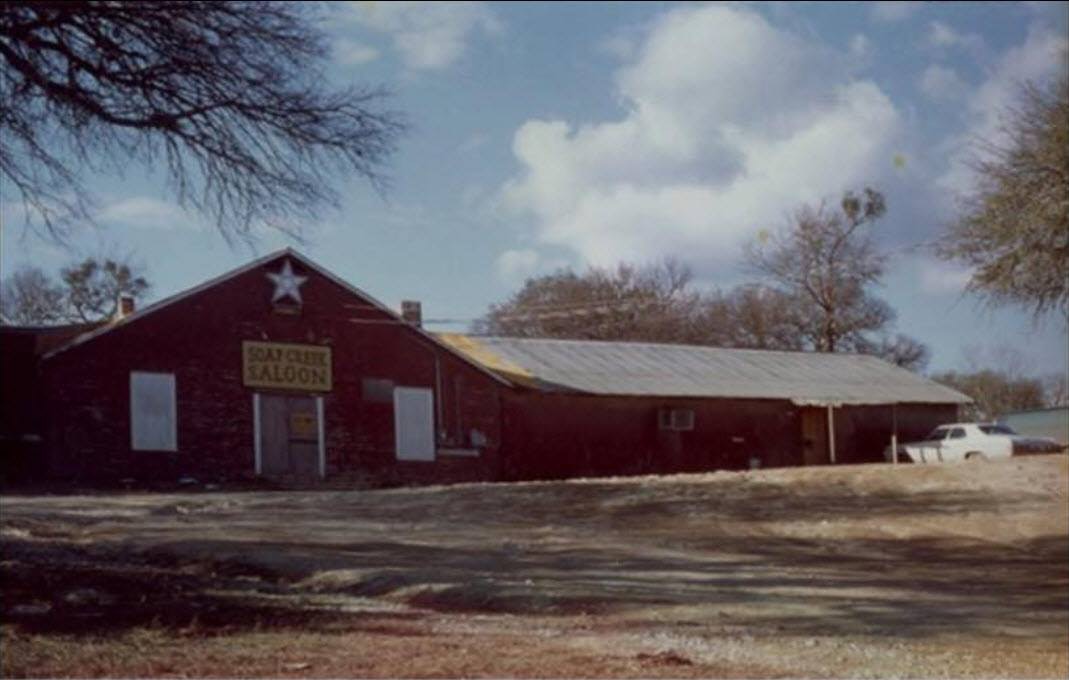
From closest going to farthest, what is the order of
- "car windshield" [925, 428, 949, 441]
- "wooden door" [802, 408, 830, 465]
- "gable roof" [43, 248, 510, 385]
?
"gable roof" [43, 248, 510, 385] → "car windshield" [925, 428, 949, 441] → "wooden door" [802, 408, 830, 465]

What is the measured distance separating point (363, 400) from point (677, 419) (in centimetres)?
1135

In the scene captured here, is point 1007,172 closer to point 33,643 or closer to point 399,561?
point 399,561

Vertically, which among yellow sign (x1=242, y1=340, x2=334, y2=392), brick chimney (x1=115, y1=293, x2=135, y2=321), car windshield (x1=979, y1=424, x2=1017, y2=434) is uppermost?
brick chimney (x1=115, y1=293, x2=135, y2=321)

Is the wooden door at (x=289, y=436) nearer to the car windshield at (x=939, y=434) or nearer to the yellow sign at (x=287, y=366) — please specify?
the yellow sign at (x=287, y=366)

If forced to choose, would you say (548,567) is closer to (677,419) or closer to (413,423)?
(413,423)

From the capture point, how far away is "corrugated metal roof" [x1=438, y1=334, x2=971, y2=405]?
43281 millimetres

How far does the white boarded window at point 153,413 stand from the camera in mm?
33500

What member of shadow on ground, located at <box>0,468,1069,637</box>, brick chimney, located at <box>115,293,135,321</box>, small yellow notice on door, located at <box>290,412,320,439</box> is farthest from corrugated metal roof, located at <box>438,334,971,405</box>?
shadow on ground, located at <box>0,468,1069,637</box>

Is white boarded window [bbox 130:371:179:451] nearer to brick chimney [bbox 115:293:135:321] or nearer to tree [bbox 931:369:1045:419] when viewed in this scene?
brick chimney [bbox 115:293:135:321]

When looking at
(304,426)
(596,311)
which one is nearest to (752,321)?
(596,311)

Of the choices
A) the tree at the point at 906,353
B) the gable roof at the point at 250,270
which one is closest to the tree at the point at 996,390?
the tree at the point at 906,353

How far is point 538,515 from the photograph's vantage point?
80.6 ft

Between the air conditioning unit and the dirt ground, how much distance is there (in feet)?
47.8

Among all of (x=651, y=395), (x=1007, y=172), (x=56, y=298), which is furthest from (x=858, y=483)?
(x=56, y=298)
